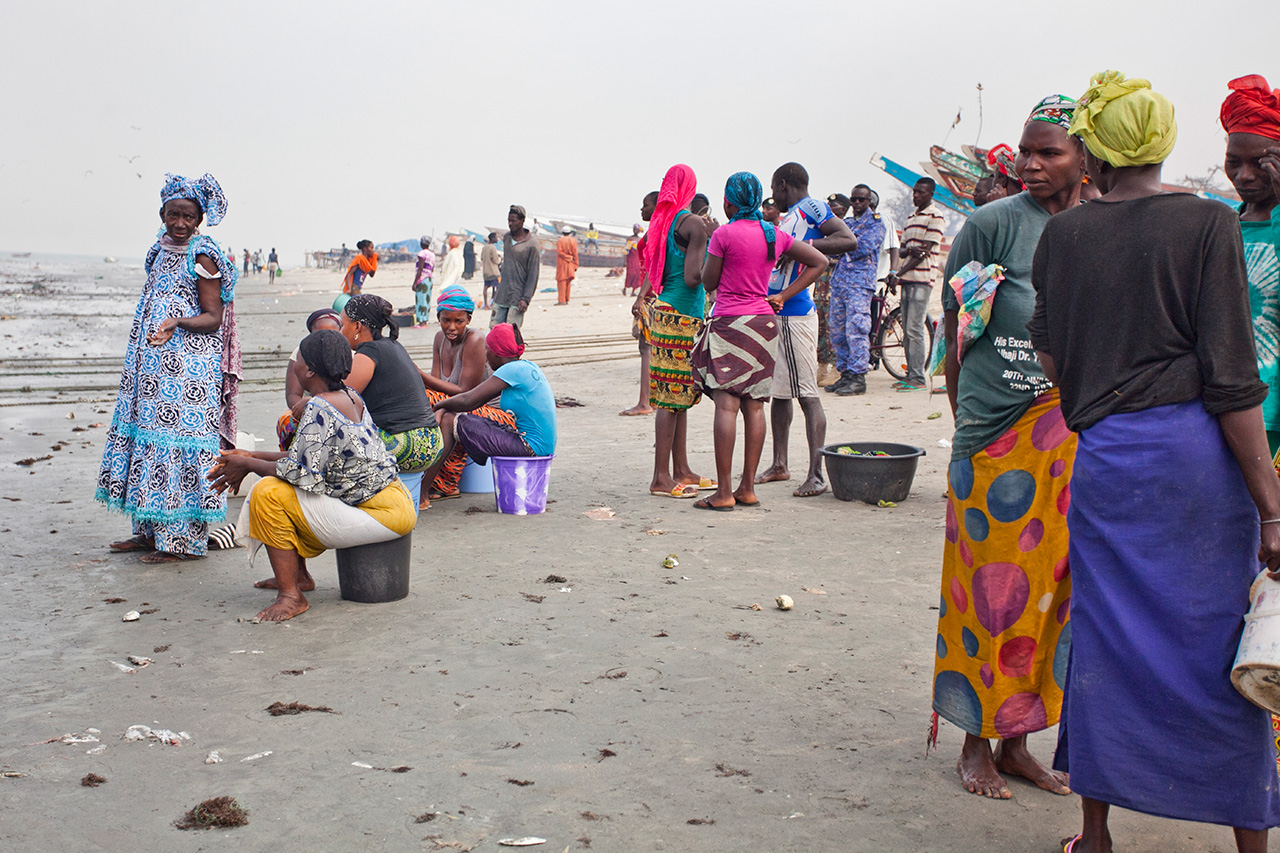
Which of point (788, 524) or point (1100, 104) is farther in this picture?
point (788, 524)

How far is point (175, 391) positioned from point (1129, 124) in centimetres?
482

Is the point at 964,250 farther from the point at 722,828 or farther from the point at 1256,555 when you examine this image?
the point at 722,828

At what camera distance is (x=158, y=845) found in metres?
2.70

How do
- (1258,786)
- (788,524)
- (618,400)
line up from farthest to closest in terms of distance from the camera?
1. (618,400)
2. (788,524)
3. (1258,786)

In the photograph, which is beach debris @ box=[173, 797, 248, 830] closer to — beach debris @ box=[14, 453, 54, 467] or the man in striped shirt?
beach debris @ box=[14, 453, 54, 467]

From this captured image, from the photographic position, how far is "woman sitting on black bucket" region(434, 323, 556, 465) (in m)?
6.62

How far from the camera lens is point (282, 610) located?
15.0ft

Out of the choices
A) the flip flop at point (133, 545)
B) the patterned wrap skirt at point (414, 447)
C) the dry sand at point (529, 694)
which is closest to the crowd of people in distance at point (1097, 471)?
the dry sand at point (529, 694)

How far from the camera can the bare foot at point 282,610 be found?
15.0 feet

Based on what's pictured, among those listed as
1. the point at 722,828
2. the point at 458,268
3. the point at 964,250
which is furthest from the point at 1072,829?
the point at 458,268

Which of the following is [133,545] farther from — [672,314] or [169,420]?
[672,314]

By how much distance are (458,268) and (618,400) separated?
39.2 feet

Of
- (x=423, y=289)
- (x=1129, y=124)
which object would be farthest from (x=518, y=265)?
(x=423, y=289)

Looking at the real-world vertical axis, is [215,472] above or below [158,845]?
above
